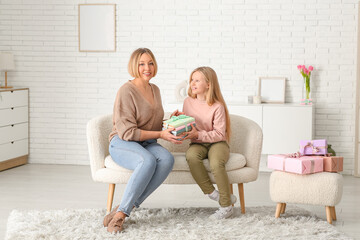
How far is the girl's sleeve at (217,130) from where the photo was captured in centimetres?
430

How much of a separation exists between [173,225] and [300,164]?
3.22 ft

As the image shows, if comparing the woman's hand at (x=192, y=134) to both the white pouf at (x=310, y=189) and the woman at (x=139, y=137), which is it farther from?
the white pouf at (x=310, y=189)

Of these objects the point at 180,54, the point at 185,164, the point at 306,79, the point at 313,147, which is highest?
the point at 180,54

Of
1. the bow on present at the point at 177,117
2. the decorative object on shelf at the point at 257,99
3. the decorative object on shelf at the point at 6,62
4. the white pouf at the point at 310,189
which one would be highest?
the decorative object on shelf at the point at 6,62

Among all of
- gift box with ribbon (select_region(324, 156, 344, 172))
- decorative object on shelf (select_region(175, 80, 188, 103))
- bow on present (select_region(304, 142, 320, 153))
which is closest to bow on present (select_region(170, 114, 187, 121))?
bow on present (select_region(304, 142, 320, 153))

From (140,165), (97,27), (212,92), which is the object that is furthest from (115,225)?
(97,27)

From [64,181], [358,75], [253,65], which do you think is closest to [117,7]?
[253,65]

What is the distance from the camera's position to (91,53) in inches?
270

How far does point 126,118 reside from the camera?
4.09 m

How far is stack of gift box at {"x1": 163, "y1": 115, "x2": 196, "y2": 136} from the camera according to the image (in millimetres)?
4137

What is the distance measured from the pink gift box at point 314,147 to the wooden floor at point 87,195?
0.51m

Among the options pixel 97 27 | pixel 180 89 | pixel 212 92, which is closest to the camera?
pixel 212 92

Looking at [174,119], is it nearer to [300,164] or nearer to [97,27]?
[300,164]

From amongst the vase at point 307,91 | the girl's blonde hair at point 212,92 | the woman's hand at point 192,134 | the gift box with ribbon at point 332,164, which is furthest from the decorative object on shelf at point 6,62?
the gift box with ribbon at point 332,164
